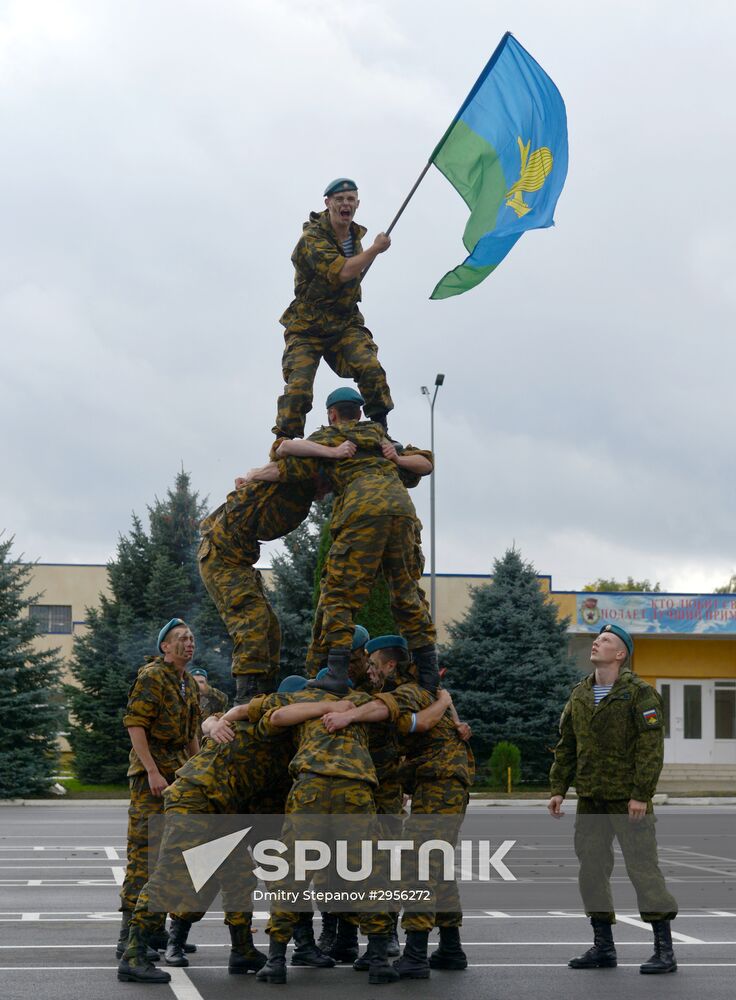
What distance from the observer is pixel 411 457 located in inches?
369

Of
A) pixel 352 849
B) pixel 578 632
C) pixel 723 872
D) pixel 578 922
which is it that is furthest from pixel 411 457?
pixel 578 632

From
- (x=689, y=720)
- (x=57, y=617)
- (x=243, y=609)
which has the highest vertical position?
(x=57, y=617)

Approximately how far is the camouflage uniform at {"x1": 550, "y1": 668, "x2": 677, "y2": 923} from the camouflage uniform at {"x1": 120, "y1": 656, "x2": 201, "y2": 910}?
2538 millimetres

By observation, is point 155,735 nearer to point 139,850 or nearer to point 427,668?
point 139,850

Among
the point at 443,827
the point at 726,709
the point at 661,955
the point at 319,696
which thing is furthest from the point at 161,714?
the point at 726,709

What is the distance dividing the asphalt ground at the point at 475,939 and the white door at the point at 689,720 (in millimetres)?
26093

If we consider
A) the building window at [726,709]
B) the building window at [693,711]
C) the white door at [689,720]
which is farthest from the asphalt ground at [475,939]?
the building window at [726,709]

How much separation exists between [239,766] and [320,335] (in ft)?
9.80

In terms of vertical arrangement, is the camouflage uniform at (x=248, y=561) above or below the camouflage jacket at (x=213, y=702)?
above

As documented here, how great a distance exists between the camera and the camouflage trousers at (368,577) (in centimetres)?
869

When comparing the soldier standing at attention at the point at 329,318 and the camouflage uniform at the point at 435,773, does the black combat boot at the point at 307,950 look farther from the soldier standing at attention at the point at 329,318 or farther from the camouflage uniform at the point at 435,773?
the soldier standing at attention at the point at 329,318

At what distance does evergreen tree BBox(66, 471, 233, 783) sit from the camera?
36.1 meters

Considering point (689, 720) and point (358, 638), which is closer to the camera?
point (358, 638)

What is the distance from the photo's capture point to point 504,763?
34.2 meters
